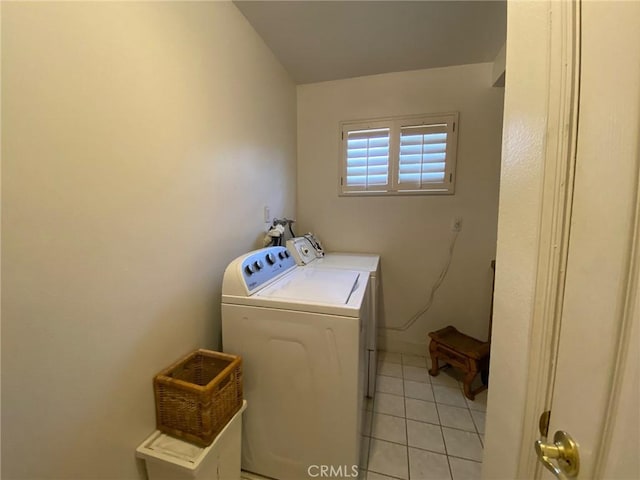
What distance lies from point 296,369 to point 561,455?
95 centimetres

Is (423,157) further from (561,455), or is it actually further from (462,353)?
(561,455)

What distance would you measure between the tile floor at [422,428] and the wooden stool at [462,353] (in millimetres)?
105

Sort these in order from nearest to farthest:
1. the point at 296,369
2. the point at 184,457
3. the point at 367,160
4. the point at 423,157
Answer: the point at 184,457 < the point at 296,369 < the point at 423,157 < the point at 367,160

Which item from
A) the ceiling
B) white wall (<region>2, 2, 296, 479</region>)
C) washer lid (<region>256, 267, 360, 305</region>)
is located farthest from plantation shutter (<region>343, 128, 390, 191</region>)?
white wall (<region>2, 2, 296, 479</region>)

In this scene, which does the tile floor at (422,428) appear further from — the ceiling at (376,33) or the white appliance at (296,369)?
the ceiling at (376,33)

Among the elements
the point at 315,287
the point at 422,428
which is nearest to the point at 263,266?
the point at 315,287

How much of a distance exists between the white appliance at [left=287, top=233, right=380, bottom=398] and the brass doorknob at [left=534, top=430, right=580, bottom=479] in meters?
1.20

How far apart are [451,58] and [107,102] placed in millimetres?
2301

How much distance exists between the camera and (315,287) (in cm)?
135

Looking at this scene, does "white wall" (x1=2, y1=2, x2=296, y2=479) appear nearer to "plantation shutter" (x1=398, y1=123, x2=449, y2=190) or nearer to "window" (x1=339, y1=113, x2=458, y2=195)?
"window" (x1=339, y1=113, x2=458, y2=195)

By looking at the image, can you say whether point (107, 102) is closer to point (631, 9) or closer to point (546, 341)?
point (631, 9)

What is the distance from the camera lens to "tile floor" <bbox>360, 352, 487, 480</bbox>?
1395 millimetres

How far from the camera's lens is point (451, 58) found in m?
2.02

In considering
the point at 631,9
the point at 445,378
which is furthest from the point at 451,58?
the point at 445,378
